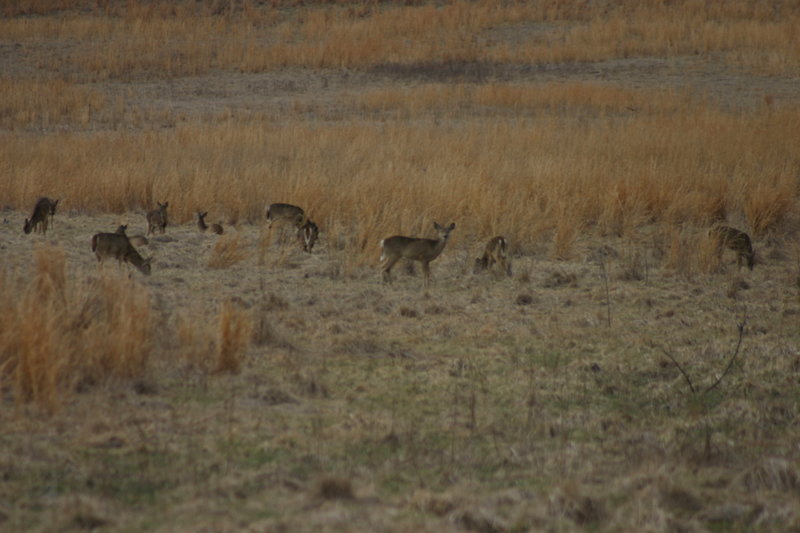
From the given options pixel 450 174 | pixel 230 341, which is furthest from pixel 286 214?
pixel 230 341

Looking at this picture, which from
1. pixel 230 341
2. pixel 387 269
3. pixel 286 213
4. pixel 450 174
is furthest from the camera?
pixel 450 174

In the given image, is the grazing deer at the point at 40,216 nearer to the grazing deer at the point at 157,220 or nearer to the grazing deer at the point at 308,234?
the grazing deer at the point at 157,220

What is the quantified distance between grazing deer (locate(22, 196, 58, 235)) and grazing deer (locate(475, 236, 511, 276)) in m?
5.50

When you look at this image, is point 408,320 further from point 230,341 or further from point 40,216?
point 40,216

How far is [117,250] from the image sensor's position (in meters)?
11.2

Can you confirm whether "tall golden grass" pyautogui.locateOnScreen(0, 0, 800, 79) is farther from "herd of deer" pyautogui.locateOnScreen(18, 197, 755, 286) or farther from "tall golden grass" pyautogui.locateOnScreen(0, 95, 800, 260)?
"herd of deer" pyautogui.locateOnScreen(18, 197, 755, 286)

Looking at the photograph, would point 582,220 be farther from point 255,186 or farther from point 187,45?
point 187,45

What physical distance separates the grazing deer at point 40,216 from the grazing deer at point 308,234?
10.5ft

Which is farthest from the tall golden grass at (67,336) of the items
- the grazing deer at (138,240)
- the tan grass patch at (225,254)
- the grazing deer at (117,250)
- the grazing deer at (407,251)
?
the grazing deer at (407,251)

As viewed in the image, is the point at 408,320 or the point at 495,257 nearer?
the point at 408,320

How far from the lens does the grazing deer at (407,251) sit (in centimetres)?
1148

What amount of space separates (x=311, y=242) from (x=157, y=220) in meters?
2.22

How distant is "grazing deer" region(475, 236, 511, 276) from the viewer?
1205 cm

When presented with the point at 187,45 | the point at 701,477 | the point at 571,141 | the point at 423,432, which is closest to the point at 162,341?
the point at 423,432
